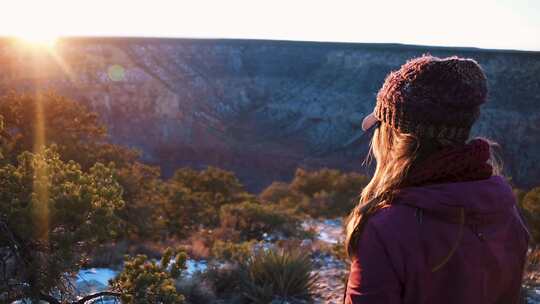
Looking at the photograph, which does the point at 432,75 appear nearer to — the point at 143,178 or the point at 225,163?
the point at 143,178

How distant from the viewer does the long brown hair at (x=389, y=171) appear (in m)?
1.62

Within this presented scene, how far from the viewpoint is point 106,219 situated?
149 inches

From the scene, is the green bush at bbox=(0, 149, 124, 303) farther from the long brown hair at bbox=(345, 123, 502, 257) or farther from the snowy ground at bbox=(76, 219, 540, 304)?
the long brown hair at bbox=(345, 123, 502, 257)

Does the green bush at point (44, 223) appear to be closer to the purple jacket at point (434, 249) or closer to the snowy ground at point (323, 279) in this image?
the snowy ground at point (323, 279)

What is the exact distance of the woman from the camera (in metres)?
1.49

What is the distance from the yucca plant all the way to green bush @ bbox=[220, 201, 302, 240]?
13.8 ft

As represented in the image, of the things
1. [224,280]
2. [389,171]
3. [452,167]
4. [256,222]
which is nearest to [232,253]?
[224,280]

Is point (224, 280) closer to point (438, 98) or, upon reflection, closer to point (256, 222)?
point (256, 222)

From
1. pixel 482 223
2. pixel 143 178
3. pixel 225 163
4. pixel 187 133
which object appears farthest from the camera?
pixel 187 133

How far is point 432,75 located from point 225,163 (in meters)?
39.5

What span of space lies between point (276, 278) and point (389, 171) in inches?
197

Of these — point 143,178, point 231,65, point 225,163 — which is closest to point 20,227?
point 143,178

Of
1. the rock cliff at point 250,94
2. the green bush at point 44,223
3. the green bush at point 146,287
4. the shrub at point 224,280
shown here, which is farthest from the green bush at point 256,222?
the rock cliff at point 250,94

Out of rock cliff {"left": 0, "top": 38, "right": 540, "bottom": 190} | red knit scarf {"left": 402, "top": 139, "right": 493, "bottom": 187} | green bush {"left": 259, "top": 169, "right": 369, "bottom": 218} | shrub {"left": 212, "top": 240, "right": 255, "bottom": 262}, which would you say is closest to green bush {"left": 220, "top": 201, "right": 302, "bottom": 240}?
shrub {"left": 212, "top": 240, "right": 255, "bottom": 262}
